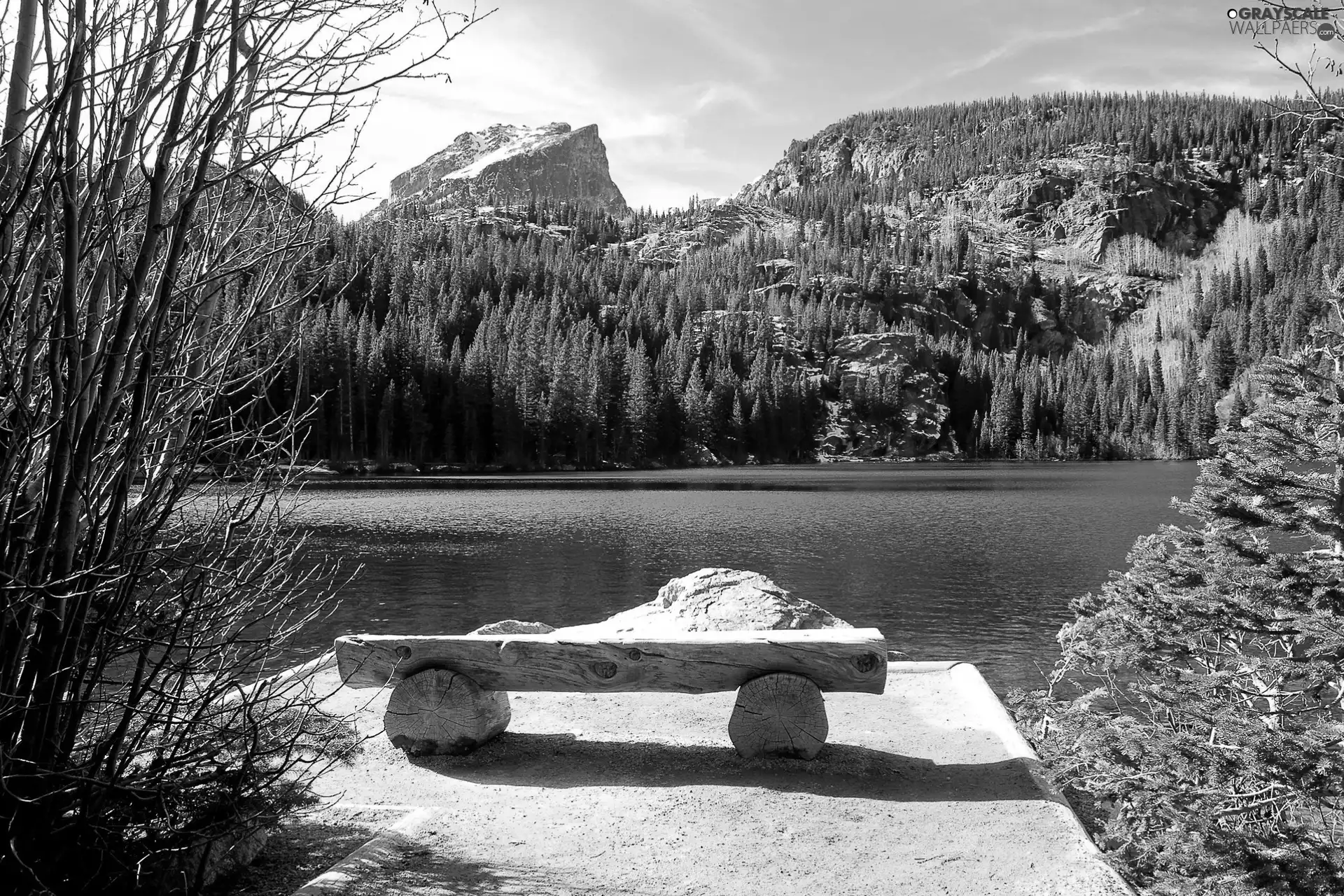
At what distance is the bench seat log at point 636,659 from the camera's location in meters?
6.43

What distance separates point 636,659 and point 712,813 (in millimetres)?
1304

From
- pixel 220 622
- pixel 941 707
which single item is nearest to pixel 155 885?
pixel 220 622

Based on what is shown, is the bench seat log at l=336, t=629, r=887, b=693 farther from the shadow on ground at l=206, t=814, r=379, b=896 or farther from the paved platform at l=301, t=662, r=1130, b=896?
the shadow on ground at l=206, t=814, r=379, b=896

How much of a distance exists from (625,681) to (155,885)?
352 cm

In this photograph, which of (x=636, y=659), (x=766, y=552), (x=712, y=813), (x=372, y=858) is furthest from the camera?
(x=766, y=552)

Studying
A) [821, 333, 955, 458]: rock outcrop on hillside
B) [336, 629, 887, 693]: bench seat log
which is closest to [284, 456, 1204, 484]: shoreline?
[821, 333, 955, 458]: rock outcrop on hillside

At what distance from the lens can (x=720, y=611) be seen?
11570mm

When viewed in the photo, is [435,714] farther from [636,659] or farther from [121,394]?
[121,394]

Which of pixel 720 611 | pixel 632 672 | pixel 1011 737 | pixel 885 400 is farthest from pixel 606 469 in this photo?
pixel 632 672

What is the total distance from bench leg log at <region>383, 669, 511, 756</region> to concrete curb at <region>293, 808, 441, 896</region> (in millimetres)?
1267

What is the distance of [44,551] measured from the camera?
3.06 meters

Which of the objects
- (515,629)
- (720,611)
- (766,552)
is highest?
(720,611)

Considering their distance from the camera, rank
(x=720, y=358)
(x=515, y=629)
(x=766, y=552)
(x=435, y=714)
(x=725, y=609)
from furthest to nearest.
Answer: (x=720, y=358) < (x=766, y=552) < (x=725, y=609) < (x=515, y=629) < (x=435, y=714)

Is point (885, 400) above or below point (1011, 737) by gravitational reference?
above
